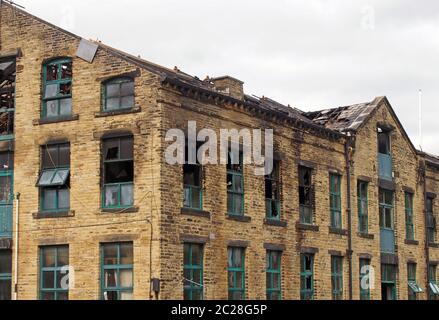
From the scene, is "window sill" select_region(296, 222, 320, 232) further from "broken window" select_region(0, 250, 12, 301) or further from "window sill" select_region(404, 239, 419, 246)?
"broken window" select_region(0, 250, 12, 301)

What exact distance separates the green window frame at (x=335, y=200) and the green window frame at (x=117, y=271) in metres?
10.9

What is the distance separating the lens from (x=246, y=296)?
28016 mm

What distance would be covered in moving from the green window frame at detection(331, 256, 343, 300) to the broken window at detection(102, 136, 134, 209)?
10837mm

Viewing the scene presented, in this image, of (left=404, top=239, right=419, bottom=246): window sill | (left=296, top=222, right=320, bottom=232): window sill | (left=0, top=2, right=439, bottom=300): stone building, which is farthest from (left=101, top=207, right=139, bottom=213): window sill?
(left=404, top=239, right=419, bottom=246): window sill

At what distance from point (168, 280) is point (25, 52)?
9247mm

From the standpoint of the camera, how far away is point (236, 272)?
28016 mm

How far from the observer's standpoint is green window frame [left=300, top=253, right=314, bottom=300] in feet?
103

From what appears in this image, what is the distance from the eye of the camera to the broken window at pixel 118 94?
26125 millimetres

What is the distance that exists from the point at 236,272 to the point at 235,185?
292cm

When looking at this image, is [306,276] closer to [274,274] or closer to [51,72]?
[274,274]

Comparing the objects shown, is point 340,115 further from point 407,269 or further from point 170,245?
point 170,245

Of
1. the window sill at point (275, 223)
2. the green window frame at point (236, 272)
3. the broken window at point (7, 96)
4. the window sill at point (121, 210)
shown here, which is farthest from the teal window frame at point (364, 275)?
the broken window at point (7, 96)

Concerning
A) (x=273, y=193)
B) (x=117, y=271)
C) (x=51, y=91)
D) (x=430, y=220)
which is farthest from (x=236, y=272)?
(x=430, y=220)
